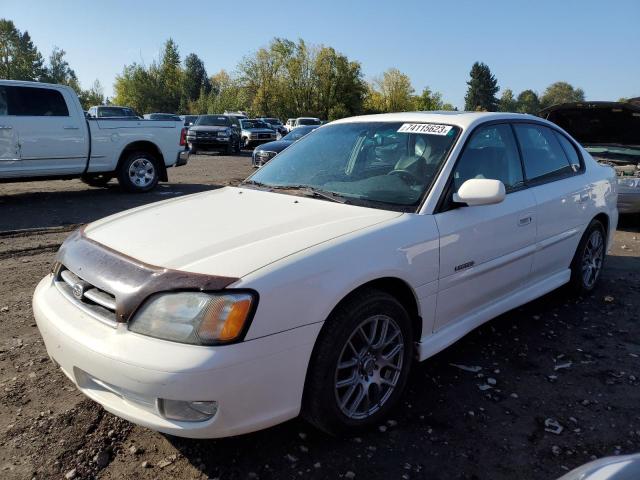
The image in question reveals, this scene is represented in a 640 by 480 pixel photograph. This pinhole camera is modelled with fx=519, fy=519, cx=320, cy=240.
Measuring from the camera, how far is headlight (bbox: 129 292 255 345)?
2.08 metres

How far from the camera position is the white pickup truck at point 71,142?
8570 millimetres

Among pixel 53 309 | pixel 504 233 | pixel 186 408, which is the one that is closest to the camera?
pixel 186 408

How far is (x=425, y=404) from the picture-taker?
293cm

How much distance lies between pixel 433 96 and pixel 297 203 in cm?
10078

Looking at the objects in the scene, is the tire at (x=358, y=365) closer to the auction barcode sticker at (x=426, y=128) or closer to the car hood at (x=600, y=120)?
the auction barcode sticker at (x=426, y=128)

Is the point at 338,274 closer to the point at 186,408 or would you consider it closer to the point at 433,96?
the point at 186,408

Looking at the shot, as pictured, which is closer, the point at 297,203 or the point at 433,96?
the point at 297,203

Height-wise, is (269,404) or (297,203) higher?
(297,203)

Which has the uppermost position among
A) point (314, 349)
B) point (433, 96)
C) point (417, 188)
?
point (433, 96)

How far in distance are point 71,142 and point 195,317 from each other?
8.33 m

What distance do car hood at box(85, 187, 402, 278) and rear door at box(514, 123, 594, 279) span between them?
5.10 feet

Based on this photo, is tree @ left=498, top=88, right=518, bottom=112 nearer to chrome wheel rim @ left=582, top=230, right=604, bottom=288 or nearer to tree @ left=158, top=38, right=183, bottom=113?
tree @ left=158, top=38, right=183, bottom=113

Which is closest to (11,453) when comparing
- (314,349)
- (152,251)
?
(152,251)

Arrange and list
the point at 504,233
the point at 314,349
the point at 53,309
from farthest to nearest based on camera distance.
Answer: the point at 504,233
the point at 53,309
the point at 314,349
